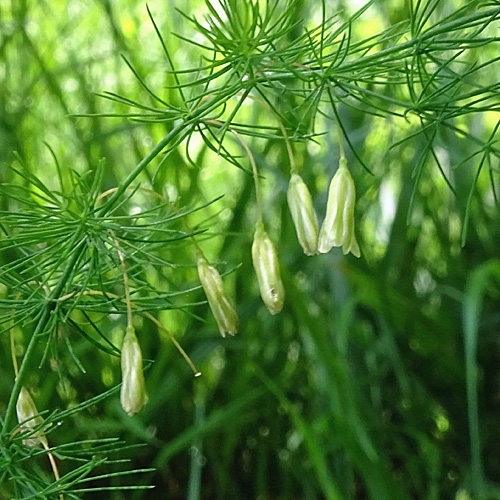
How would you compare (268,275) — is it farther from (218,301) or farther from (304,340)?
(304,340)

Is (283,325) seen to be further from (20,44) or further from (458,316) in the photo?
(20,44)

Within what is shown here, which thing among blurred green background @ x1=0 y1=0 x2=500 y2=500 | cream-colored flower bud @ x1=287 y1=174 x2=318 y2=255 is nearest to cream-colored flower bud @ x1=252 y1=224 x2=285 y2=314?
cream-colored flower bud @ x1=287 y1=174 x2=318 y2=255

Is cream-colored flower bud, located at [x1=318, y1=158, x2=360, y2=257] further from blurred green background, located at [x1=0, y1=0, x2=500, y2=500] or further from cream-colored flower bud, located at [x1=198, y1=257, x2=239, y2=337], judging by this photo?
blurred green background, located at [x1=0, y1=0, x2=500, y2=500]

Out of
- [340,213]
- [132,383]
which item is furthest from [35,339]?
[340,213]

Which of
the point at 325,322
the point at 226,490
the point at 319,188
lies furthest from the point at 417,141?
the point at 226,490

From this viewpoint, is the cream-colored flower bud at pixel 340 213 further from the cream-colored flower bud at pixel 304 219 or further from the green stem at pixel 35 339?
the green stem at pixel 35 339

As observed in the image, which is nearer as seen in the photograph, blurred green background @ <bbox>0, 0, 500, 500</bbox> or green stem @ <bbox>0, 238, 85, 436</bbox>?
green stem @ <bbox>0, 238, 85, 436</bbox>

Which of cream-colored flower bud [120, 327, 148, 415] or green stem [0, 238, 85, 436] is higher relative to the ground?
green stem [0, 238, 85, 436]
